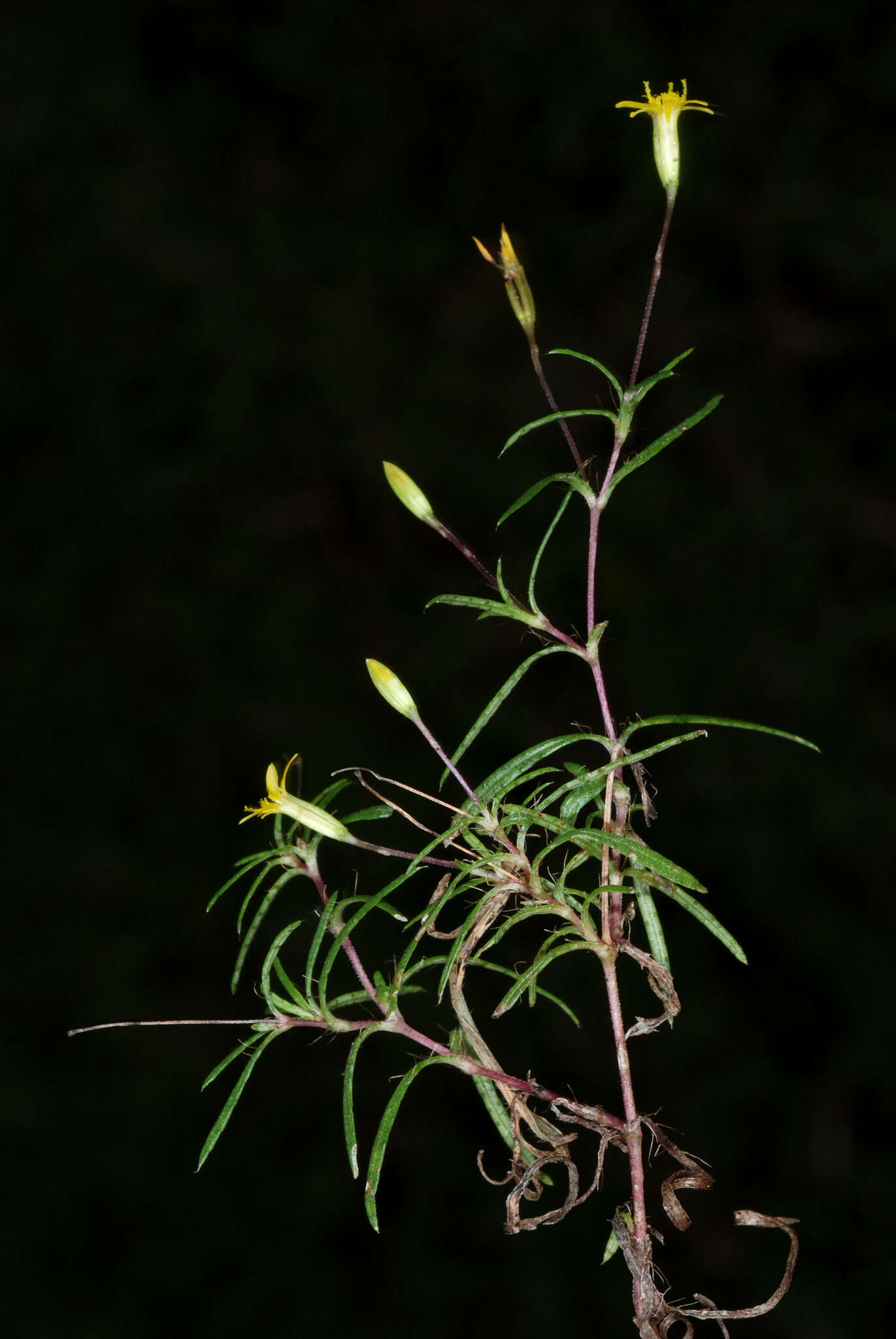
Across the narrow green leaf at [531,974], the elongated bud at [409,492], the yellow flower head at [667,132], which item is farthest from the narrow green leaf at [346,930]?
the yellow flower head at [667,132]

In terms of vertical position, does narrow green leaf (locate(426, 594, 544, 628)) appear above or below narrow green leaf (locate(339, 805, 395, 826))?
above

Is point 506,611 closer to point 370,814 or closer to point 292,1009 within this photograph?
point 370,814

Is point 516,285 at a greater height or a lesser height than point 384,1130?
greater

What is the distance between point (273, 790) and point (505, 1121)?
370mm

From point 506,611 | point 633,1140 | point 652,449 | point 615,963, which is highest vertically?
point 652,449

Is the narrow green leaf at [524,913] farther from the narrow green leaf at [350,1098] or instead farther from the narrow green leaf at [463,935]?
the narrow green leaf at [350,1098]

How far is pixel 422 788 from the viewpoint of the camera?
2.35 meters

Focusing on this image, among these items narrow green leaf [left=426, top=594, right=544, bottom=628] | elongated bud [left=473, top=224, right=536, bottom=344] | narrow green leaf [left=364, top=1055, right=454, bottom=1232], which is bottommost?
narrow green leaf [left=364, top=1055, right=454, bottom=1232]

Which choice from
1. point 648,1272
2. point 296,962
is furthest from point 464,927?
point 296,962

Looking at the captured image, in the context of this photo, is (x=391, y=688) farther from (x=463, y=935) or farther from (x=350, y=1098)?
(x=350, y=1098)

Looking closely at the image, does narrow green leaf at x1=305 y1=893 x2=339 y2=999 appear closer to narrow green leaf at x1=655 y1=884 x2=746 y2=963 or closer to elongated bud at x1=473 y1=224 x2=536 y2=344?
narrow green leaf at x1=655 y1=884 x2=746 y2=963

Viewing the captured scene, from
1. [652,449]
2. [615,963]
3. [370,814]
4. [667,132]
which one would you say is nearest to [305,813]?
[370,814]

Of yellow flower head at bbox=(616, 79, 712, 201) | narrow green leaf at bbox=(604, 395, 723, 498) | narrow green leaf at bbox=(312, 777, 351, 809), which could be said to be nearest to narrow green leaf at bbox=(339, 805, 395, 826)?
narrow green leaf at bbox=(312, 777, 351, 809)

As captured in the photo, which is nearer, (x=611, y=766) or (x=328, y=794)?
(x=611, y=766)
